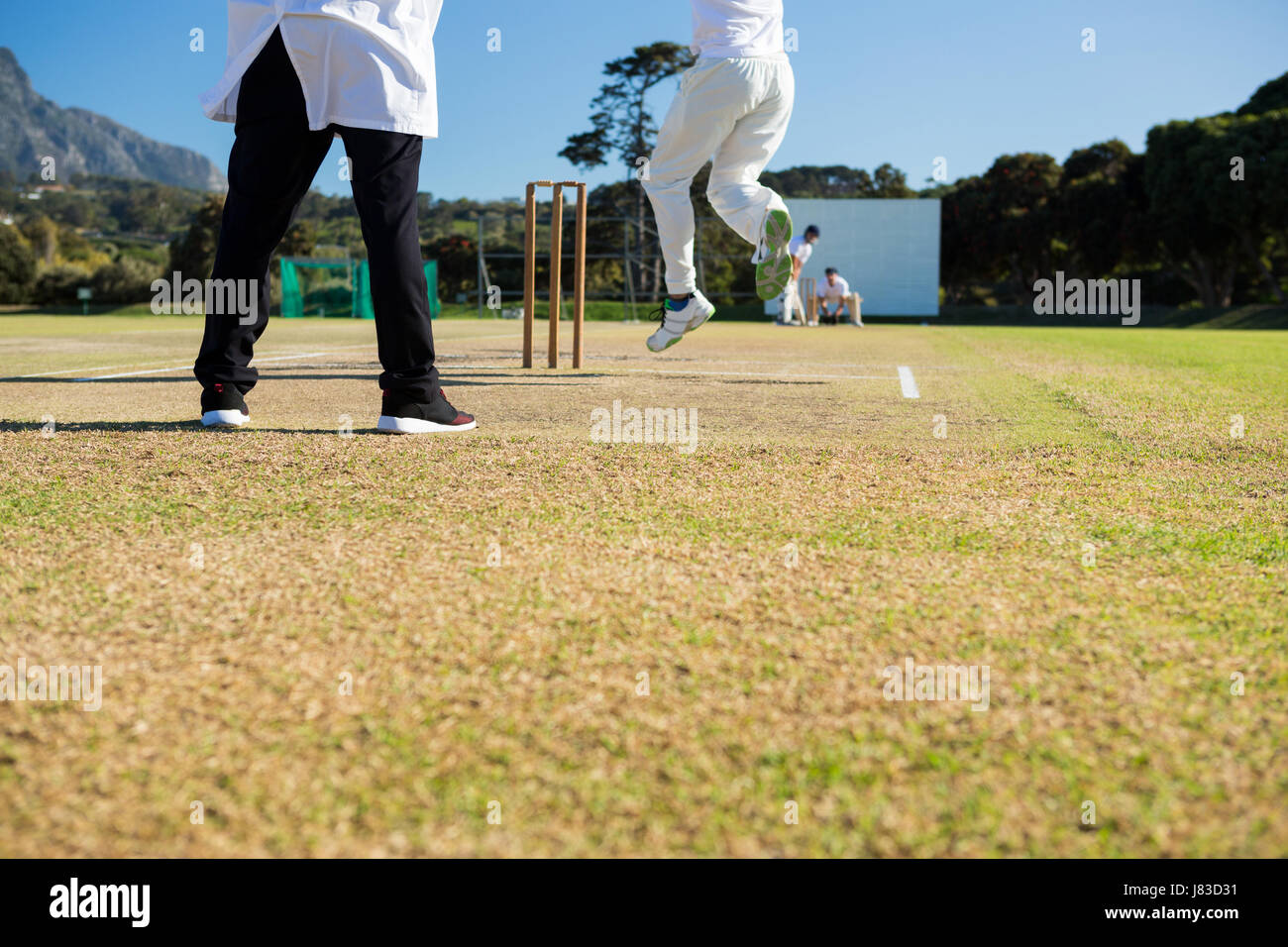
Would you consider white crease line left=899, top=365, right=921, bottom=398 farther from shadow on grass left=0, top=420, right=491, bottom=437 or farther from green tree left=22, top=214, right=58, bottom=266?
green tree left=22, top=214, right=58, bottom=266

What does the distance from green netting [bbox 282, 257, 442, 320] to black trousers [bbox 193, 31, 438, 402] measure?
23.7 m

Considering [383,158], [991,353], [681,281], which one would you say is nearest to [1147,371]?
[991,353]

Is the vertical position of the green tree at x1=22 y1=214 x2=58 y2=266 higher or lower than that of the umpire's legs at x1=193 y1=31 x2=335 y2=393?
higher

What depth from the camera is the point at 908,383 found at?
17.9 feet

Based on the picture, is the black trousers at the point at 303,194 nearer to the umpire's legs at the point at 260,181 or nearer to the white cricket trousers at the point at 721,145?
the umpire's legs at the point at 260,181

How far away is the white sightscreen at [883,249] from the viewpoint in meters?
38.4

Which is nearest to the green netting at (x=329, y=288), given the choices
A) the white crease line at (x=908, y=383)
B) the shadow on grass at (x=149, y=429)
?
the white crease line at (x=908, y=383)

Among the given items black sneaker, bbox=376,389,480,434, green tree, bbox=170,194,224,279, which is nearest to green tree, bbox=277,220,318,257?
green tree, bbox=170,194,224,279

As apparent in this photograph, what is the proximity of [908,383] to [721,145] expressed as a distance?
1609 mm

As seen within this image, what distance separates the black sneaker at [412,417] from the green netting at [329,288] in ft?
78.0

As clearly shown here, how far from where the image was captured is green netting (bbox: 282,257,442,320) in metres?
28.4

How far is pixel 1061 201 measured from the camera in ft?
141

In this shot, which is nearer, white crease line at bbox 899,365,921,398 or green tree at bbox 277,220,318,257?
white crease line at bbox 899,365,921,398

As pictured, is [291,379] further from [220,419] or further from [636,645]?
[636,645]
